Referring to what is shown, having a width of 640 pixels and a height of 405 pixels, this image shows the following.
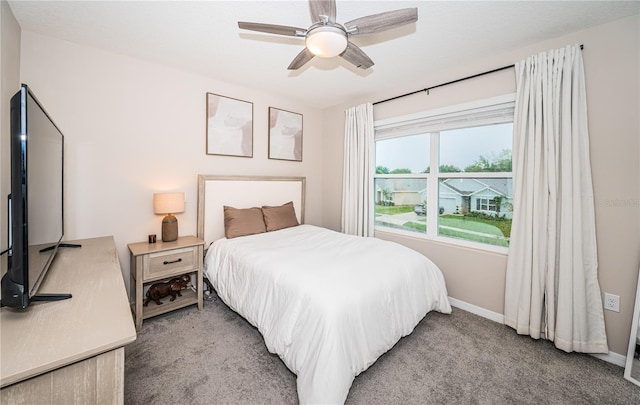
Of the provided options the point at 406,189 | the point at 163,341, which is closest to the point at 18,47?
the point at 163,341

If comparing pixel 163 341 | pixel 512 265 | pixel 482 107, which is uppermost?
pixel 482 107

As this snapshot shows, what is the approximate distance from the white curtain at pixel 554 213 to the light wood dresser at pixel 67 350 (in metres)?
2.78

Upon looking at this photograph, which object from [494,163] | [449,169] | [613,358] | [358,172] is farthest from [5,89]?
[613,358]

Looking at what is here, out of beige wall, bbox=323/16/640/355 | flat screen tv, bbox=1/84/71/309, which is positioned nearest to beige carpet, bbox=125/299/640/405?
beige wall, bbox=323/16/640/355

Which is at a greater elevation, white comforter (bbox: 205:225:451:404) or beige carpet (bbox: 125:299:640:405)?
white comforter (bbox: 205:225:451:404)

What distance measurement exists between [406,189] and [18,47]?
383 centimetres

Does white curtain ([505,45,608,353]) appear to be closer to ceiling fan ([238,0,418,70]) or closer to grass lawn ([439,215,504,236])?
grass lawn ([439,215,504,236])

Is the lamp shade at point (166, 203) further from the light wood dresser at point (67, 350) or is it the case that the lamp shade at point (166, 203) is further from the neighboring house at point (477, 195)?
the neighboring house at point (477, 195)

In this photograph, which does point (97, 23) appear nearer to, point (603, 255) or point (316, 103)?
point (316, 103)

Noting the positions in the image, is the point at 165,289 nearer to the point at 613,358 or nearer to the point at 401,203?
the point at 401,203

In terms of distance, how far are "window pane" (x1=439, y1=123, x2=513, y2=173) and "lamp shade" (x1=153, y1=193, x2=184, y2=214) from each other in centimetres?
287

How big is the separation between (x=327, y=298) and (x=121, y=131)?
99.2 inches

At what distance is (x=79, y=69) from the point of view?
2242 mm

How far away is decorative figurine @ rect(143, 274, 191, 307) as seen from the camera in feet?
8.06
